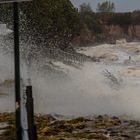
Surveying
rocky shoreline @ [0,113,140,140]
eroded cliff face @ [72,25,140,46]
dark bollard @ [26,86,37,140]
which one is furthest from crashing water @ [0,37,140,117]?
eroded cliff face @ [72,25,140,46]

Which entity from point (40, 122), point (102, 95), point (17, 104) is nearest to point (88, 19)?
point (102, 95)

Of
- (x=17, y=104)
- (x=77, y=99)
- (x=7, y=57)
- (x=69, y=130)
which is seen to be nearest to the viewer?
(x=17, y=104)

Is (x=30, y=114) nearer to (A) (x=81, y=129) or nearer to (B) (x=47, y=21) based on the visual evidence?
(A) (x=81, y=129)

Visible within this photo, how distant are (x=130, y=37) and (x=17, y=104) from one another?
97368mm

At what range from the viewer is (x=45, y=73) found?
108 ft

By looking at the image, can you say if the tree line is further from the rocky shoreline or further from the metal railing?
the rocky shoreline

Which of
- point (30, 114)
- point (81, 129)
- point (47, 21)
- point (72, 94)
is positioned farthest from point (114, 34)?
point (30, 114)

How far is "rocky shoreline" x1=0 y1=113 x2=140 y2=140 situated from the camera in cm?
1268

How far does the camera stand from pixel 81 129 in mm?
14844

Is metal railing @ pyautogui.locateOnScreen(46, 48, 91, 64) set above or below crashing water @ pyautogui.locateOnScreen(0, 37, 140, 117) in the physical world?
above

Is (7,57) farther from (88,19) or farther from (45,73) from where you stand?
(88,19)

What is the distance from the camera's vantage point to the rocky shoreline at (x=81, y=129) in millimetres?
12680

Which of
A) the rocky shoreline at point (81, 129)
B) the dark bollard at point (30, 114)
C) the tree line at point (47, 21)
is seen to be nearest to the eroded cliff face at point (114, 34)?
the tree line at point (47, 21)

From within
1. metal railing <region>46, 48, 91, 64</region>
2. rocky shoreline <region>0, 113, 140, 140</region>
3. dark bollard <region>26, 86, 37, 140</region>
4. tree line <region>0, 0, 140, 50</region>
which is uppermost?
tree line <region>0, 0, 140, 50</region>
